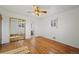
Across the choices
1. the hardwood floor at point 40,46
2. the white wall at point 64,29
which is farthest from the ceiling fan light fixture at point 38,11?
the hardwood floor at point 40,46

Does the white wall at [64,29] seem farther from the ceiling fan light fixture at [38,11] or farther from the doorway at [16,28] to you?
the doorway at [16,28]

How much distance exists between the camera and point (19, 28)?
1812 millimetres

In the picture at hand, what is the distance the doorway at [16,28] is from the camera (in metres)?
1.68

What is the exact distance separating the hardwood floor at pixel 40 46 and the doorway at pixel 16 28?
0.11 meters

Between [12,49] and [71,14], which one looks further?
[71,14]

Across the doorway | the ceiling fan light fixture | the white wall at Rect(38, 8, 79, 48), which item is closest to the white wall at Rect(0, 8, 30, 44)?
the doorway

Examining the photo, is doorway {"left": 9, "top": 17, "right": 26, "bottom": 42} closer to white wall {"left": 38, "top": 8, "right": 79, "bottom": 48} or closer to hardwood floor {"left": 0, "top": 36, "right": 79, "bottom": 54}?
hardwood floor {"left": 0, "top": 36, "right": 79, "bottom": 54}

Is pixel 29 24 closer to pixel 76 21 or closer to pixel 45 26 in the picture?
pixel 45 26

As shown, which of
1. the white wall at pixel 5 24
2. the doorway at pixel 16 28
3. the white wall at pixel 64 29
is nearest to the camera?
the white wall at pixel 5 24

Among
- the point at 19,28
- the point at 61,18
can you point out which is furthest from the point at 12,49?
the point at 61,18

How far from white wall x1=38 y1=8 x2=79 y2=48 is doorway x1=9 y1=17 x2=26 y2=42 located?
0.43 m

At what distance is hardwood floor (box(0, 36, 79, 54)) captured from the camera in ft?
5.46
